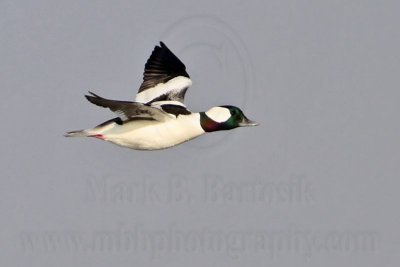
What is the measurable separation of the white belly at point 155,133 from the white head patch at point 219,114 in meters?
0.15

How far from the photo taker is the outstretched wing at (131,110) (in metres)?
10.6

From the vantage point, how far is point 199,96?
13.2 m

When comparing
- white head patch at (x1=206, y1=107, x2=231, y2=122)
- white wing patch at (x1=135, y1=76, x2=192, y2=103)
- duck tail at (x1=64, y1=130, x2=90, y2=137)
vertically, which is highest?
white wing patch at (x1=135, y1=76, x2=192, y2=103)

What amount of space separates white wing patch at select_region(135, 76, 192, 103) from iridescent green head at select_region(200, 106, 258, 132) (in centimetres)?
121

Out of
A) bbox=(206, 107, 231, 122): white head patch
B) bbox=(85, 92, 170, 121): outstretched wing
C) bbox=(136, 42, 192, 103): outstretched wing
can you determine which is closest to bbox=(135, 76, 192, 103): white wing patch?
bbox=(136, 42, 192, 103): outstretched wing

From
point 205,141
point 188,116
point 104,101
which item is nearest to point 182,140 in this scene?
point 188,116

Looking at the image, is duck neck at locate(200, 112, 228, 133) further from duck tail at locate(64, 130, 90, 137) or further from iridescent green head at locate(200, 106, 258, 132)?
duck tail at locate(64, 130, 90, 137)

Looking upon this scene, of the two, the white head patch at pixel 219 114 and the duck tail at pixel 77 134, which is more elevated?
the white head patch at pixel 219 114

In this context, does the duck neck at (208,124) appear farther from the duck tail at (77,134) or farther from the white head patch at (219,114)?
the duck tail at (77,134)

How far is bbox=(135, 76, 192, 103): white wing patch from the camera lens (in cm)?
1293

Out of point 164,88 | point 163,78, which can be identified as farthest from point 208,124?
point 163,78

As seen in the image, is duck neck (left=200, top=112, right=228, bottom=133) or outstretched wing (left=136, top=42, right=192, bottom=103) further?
outstretched wing (left=136, top=42, right=192, bottom=103)

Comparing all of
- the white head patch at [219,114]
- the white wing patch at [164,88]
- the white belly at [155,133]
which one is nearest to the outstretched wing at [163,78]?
the white wing patch at [164,88]

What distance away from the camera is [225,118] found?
11742 mm
